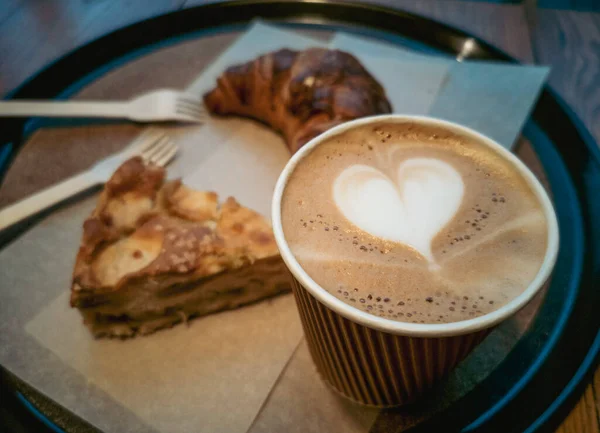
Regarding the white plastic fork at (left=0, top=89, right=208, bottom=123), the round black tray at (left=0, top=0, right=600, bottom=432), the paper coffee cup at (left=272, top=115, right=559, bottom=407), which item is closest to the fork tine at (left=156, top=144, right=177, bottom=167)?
the white plastic fork at (left=0, top=89, right=208, bottom=123)

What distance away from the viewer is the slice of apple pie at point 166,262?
1.05 m

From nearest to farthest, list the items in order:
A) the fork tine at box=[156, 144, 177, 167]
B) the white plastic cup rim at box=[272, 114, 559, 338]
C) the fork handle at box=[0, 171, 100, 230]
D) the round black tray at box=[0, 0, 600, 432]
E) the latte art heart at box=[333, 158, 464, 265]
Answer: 1. the white plastic cup rim at box=[272, 114, 559, 338]
2. the latte art heart at box=[333, 158, 464, 265]
3. the round black tray at box=[0, 0, 600, 432]
4. the fork handle at box=[0, 171, 100, 230]
5. the fork tine at box=[156, 144, 177, 167]

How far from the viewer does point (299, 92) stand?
136cm

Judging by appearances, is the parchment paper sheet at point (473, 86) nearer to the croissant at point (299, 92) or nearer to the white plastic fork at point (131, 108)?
the croissant at point (299, 92)

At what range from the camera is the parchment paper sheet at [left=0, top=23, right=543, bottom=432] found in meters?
0.96

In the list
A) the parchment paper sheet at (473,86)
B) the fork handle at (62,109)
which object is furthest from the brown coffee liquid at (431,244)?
the fork handle at (62,109)

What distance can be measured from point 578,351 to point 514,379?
14 centimetres

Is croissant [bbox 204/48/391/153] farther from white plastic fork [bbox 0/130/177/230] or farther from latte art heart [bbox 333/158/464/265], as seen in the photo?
latte art heart [bbox 333/158/464/265]

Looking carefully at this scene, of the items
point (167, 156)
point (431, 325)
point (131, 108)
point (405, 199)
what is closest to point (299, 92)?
point (167, 156)

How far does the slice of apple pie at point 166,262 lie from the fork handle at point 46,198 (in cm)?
15

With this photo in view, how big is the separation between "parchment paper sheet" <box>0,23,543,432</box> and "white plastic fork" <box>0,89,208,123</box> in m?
0.28

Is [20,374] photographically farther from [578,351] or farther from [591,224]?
[591,224]

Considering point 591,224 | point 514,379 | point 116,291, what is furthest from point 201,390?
point 591,224

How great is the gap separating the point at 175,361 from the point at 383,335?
546 millimetres
